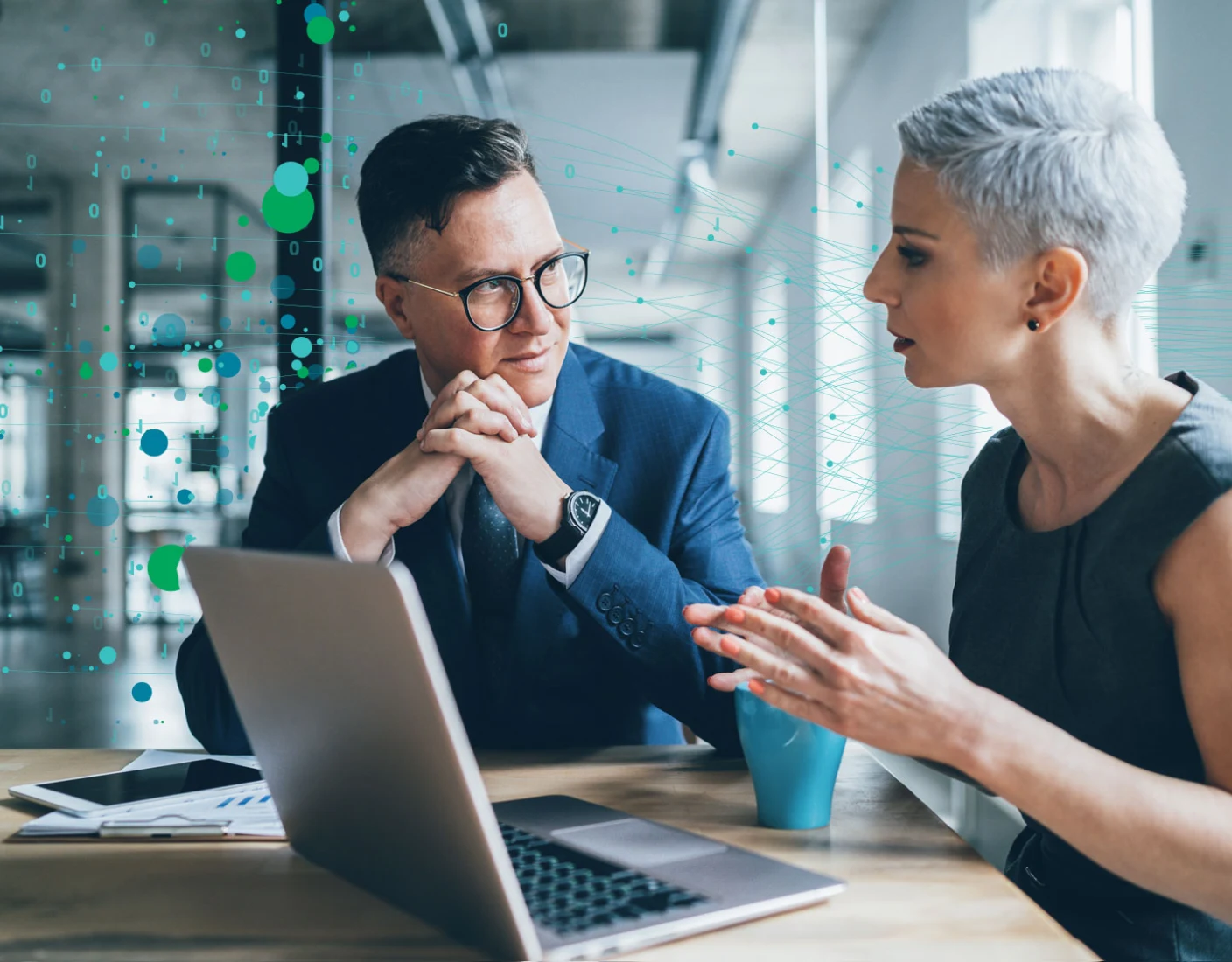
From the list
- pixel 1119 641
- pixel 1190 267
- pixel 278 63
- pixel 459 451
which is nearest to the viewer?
pixel 1119 641

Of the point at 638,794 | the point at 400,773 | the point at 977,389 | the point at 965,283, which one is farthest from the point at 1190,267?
the point at 400,773

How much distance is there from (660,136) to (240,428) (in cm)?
115

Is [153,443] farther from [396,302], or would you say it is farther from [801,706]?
[801,706]

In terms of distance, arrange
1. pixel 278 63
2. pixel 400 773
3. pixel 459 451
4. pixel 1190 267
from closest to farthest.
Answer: pixel 400 773 → pixel 459 451 → pixel 1190 267 → pixel 278 63

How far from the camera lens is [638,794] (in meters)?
1.06

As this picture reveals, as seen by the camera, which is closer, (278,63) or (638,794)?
(638,794)

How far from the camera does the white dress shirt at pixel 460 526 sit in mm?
1328

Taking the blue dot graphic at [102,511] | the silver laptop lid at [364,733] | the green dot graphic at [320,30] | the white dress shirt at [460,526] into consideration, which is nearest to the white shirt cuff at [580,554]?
the white dress shirt at [460,526]

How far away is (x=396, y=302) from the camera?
1725 mm

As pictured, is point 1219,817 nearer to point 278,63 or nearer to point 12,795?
point 12,795

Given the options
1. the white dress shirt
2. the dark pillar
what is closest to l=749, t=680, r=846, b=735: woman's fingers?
the white dress shirt

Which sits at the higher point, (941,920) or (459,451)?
(459,451)

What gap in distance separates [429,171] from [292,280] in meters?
0.80

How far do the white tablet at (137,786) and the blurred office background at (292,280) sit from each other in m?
1.20
